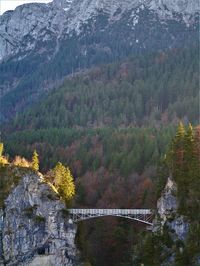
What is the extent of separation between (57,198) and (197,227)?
24868 millimetres

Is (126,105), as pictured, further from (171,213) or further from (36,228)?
(171,213)

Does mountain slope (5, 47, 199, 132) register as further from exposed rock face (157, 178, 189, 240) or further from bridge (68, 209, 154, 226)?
exposed rock face (157, 178, 189, 240)

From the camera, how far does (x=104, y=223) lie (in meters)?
102

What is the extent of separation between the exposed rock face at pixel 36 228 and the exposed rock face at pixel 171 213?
15.8 m

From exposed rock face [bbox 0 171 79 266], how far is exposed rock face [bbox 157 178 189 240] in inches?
621

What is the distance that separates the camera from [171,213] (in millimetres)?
89312

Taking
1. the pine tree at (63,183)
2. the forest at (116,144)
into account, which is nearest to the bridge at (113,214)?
the forest at (116,144)

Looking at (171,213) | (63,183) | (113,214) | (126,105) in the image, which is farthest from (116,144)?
(126,105)

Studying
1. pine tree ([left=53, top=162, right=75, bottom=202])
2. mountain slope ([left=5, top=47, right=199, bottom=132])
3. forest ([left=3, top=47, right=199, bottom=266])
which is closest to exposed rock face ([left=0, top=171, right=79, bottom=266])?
pine tree ([left=53, top=162, right=75, bottom=202])

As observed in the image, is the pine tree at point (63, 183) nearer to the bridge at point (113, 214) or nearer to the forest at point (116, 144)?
the bridge at point (113, 214)

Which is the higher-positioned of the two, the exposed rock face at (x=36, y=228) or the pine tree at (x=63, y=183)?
the pine tree at (x=63, y=183)

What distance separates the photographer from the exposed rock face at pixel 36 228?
92812 millimetres

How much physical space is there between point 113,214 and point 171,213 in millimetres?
11524

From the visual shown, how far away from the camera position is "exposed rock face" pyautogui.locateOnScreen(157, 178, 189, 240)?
86750mm
